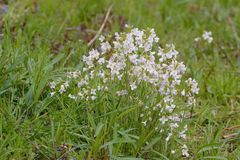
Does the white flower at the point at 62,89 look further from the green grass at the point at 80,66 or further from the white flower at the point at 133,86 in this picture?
the white flower at the point at 133,86

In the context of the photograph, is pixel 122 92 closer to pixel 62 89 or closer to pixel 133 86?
pixel 133 86

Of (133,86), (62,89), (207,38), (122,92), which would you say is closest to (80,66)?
(62,89)

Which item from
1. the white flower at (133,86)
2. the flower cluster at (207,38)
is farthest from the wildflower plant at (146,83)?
the flower cluster at (207,38)

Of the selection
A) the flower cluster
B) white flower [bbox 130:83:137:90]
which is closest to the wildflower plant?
white flower [bbox 130:83:137:90]

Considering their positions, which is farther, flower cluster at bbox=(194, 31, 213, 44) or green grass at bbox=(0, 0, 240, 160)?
flower cluster at bbox=(194, 31, 213, 44)

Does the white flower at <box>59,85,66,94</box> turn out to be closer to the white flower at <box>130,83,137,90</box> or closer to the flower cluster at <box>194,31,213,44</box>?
the white flower at <box>130,83,137,90</box>

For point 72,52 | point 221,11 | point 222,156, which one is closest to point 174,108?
point 222,156
